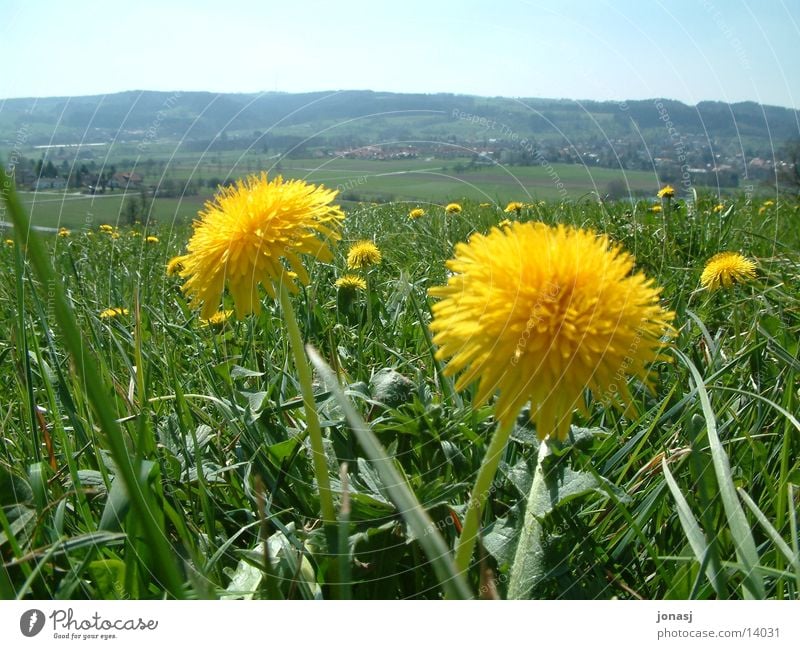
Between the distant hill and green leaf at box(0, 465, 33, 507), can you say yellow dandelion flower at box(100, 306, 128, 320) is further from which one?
green leaf at box(0, 465, 33, 507)

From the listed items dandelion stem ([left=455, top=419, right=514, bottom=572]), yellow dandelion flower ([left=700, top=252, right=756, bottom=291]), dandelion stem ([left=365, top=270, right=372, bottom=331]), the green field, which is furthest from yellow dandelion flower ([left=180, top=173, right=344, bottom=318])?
yellow dandelion flower ([left=700, top=252, right=756, bottom=291])

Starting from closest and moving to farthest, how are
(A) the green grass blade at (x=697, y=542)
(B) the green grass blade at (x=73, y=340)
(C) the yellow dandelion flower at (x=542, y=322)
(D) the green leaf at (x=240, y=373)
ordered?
(B) the green grass blade at (x=73, y=340)
(C) the yellow dandelion flower at (x=542, y=322)
(A) the green grass blade at (x=697, y=542)
(D) the green leaf at (x=240, y=373)

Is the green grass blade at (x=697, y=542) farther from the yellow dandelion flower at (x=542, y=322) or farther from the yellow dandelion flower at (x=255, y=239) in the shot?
the yellow dandelion flower at (x=255, y=239)

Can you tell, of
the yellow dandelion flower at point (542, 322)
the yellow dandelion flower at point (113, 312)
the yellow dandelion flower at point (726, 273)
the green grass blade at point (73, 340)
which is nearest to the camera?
the green grass blade at point (73, 340)

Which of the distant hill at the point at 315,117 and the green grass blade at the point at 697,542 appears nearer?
the green grass blade at the point at 697,542

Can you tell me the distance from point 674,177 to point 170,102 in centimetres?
104

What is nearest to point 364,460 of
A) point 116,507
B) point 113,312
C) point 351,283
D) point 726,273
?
point 116,507

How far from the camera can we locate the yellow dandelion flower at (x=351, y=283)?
63.0 inches

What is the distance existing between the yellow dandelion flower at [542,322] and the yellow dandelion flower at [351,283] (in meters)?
0.84

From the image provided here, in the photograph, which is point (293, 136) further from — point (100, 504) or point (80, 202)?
point (100, 504)

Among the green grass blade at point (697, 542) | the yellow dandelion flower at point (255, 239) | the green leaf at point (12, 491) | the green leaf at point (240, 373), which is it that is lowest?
the green leaf at point (12, 491)

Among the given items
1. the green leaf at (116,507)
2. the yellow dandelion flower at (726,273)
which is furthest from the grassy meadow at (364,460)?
the yellow dandelion flower at (726,273)

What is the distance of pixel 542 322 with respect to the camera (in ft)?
2.39

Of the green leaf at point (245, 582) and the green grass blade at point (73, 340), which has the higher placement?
the green grass blade at point (73, 340)
